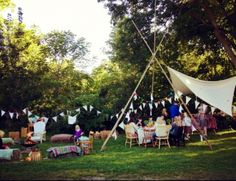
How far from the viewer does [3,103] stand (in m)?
22.9

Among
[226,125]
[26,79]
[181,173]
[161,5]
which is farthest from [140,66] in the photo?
[181,173]

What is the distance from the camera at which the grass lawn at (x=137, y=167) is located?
7.78m

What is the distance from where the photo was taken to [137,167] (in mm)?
8945

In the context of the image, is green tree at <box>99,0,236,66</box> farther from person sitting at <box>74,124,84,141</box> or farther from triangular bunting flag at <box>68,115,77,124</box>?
triangular bunting flag at <box>68,115,77,124</box>

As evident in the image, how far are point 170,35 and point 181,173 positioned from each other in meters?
10.5

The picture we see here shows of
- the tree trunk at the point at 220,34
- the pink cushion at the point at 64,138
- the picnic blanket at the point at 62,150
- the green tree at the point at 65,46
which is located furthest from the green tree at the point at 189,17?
the green tree at the point at 65,46

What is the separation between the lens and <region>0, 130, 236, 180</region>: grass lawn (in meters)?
7.78

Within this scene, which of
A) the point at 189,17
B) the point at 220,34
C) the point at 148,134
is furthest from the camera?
the point at 220,34

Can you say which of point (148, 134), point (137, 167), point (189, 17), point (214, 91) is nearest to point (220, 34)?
point (189, 17)

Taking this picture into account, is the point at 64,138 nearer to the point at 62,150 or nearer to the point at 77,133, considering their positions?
the point at 77,133

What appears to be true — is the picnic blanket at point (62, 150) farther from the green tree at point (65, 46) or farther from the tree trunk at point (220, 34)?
the green tree at point (65, 46)

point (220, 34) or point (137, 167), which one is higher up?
point (220, 34)

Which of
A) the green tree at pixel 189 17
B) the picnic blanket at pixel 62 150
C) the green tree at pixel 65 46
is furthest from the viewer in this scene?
the green tree at pixel 65 46

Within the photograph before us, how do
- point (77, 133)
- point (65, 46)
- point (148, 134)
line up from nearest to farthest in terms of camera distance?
point (148, 134) → point (77, 133) → point (65, 46)
